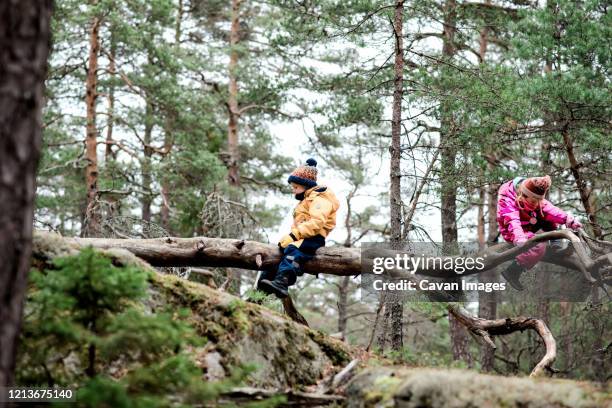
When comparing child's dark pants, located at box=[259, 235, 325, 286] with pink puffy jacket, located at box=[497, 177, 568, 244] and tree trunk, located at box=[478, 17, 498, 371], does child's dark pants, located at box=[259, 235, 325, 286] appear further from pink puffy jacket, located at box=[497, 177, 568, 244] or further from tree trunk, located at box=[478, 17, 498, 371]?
tree trunk, located at box=[478, 17, 498, 371]

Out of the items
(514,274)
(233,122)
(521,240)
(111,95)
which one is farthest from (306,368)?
(233,122)

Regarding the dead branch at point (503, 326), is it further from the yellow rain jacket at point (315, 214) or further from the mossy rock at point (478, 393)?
the mossy rock at point (478, 393)

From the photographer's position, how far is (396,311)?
30.8 ft

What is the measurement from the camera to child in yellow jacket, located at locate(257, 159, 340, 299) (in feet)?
25.7

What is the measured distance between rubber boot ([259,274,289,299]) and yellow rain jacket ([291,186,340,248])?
49 cm

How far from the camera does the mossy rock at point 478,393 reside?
417 cm

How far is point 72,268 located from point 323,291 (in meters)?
25.2

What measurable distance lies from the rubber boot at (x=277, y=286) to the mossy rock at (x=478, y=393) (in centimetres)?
303

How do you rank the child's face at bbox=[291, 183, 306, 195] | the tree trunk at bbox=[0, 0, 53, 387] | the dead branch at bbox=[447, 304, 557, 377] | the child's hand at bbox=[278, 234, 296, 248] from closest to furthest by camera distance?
1. the tree trunk at bbox=[0, 0, 53, 387]
2. the dead branch at bbox=[447, 304, 557, 377]
3. the child's hand at bbox=[278, 234, 296, 248]
4. the child's face at bbox=[291, 183, 306, 195]

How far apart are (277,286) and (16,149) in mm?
4616

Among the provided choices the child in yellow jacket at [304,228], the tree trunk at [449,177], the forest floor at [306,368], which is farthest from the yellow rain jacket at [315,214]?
the tree trunk at [449,177]

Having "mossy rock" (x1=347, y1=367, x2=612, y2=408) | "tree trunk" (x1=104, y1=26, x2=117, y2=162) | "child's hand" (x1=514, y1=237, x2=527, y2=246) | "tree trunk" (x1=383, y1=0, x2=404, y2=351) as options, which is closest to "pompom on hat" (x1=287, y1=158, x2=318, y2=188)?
"tree trunk" (x1=383, y1=0, x2=404, y2=351)

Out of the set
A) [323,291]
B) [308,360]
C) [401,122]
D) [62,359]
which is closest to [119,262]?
[62,359]

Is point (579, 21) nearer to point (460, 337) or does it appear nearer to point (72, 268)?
point (460, 337)
